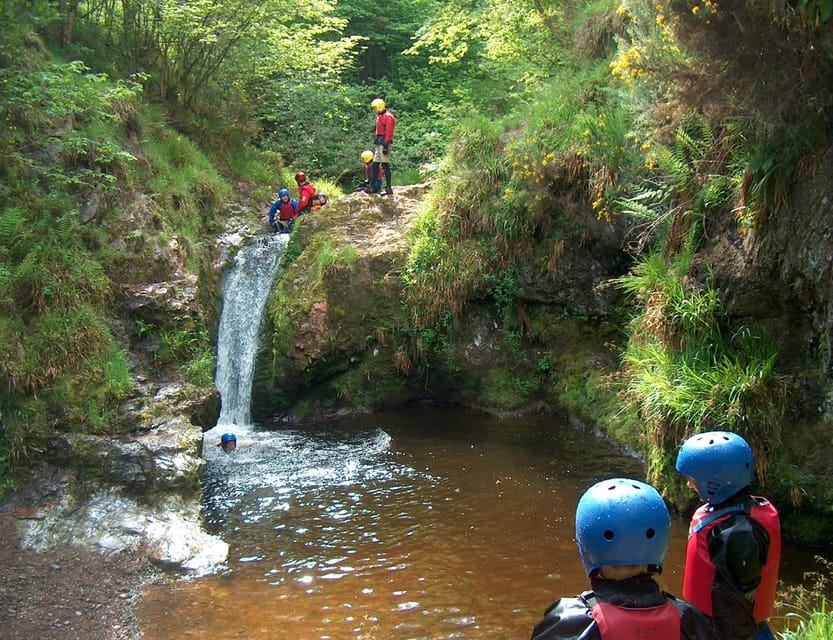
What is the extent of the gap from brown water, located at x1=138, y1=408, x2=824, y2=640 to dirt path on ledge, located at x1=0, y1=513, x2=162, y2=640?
0.76ft

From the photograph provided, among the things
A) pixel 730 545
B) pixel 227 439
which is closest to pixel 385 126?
pixel 227 439

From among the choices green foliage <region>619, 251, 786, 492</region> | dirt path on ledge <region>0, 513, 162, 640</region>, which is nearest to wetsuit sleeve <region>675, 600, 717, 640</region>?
green foliage <region>619, 251, 786, 492</region>

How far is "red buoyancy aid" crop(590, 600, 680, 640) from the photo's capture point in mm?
1761

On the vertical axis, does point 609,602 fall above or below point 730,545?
above

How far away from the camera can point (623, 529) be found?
1.85 metres

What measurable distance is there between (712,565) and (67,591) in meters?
4.80

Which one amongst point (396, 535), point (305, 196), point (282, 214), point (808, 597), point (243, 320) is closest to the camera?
point (808, 597)

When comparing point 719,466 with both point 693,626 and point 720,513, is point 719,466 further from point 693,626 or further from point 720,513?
point 693,626

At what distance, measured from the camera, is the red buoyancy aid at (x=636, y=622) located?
1761 millimetres

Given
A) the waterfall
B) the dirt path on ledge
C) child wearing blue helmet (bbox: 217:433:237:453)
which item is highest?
the waterfall

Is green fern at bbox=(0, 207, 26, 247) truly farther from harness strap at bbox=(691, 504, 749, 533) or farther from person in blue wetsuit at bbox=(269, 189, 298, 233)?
harness strap at bbox=(691, 504, 749, 533)

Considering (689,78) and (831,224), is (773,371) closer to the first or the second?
(831,224)

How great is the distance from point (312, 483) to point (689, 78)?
5.38m

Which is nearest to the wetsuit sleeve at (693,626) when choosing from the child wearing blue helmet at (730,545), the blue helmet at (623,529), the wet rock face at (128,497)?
the blue helmet at (623,529)
